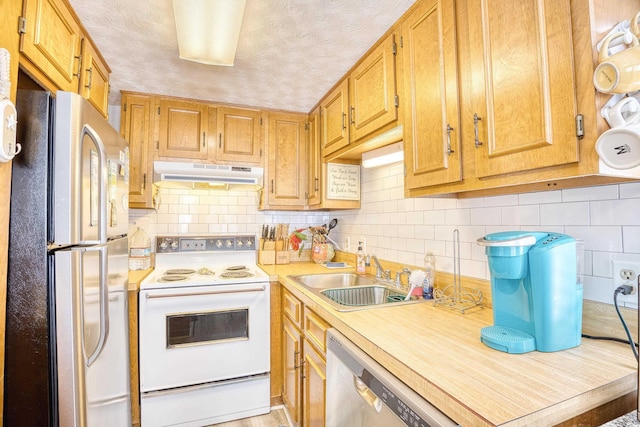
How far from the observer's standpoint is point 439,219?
1.60 m

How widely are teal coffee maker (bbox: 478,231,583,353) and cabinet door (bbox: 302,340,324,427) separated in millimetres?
769

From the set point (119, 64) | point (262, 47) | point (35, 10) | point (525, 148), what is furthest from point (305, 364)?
point (119, 64)

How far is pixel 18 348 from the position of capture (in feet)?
3.23

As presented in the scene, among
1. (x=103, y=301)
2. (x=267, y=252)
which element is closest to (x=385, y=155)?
(x=267, y=252)

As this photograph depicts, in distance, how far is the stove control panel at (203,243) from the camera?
2441mm

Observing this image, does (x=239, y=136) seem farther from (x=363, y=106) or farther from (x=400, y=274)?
(x=400, y=274)

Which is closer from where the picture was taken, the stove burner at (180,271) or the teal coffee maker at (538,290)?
the teal coffee maker at (538,290)

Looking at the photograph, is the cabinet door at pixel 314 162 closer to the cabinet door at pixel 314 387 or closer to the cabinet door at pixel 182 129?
the cabinet door at pixel 182 129

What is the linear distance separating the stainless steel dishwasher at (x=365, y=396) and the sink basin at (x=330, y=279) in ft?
2.75

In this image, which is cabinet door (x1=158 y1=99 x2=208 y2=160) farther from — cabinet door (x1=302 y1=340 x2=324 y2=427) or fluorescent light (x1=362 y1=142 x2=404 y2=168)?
cabinet door (x1=302 y1=340 x2=324 y2=427)

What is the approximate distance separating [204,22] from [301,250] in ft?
6.13

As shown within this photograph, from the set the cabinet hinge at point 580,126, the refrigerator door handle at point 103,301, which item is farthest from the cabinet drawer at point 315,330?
the cabinet hinge at point 580,126

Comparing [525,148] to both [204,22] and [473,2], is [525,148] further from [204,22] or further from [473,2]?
[204,22]

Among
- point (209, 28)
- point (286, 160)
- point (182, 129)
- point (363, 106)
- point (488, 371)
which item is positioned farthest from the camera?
point (286, 160)
